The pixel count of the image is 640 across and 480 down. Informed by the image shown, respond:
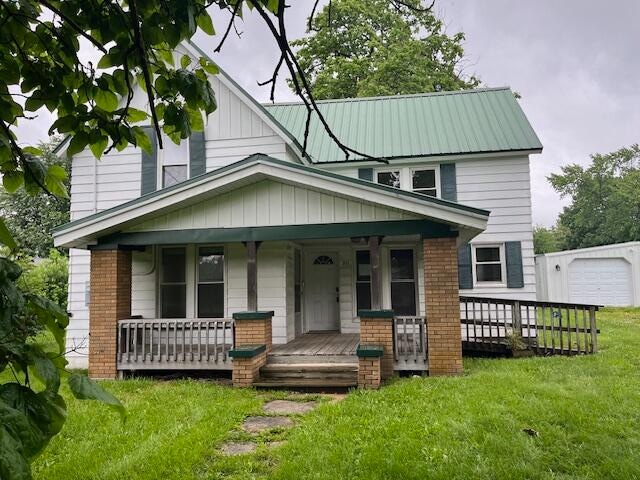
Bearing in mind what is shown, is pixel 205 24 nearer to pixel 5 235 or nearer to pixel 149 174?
pixel 5 235

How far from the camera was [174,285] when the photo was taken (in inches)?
405

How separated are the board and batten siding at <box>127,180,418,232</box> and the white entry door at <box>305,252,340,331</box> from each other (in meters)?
3.60

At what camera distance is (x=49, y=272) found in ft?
55.9

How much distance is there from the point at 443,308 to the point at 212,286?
16.1 feet

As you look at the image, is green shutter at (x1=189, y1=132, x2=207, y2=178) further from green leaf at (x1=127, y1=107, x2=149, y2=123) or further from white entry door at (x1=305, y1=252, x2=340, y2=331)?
green leaf at (x1=127, y1=107, x2=149, y2=123)

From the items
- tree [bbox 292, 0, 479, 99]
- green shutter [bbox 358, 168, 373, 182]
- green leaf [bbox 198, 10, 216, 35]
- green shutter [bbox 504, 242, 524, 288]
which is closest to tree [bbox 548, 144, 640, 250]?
tree [bbox 292, 0, 479, 99]

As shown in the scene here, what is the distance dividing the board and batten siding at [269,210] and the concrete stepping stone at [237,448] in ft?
13.7

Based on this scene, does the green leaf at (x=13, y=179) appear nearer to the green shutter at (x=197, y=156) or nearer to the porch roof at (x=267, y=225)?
the porch roof at (x=267, y=225)

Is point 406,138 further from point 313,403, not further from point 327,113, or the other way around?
point 313,403

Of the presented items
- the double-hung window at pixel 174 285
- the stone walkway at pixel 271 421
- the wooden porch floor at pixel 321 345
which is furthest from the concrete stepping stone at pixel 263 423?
the double-hung window at pixel 174 285

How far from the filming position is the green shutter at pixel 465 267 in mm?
11539

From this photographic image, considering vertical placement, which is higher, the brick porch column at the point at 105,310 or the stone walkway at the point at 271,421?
the brick porch column at the point at 105,310

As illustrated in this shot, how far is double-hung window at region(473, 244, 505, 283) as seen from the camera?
11.6m

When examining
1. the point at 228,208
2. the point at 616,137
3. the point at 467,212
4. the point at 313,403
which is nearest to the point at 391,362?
the point at 313,403
